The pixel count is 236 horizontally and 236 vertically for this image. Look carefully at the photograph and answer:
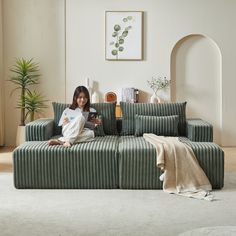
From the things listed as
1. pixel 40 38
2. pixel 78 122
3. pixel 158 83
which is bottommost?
pixel 78 122

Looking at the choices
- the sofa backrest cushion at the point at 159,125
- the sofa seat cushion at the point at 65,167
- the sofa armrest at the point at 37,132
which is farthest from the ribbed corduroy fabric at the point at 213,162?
the sofa armrest at the point at 37,132

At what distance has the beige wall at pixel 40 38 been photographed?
21.2 ft

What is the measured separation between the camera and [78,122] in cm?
429

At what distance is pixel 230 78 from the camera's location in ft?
21.4

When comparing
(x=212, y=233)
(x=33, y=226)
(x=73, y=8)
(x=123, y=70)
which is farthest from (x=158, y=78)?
(x=212, y=233)

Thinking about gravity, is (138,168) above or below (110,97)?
below

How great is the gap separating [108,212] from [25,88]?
366 centimetres

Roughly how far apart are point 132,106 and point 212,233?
8.88 feet

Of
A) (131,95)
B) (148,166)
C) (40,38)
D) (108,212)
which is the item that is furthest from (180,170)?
(40,38)

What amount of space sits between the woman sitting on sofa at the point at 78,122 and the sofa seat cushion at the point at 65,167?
151 millimetres

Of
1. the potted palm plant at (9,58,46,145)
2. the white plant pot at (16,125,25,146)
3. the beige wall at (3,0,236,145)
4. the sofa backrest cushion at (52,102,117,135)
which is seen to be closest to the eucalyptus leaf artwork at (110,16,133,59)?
the beige wall at (3,0,236,145)

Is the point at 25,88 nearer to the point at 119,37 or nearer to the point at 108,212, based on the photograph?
the point at 119,37

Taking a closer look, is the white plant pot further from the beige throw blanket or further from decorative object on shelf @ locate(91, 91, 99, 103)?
the beige throw blanket

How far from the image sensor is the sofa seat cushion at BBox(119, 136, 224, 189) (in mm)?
3904
